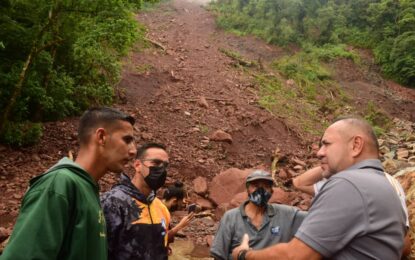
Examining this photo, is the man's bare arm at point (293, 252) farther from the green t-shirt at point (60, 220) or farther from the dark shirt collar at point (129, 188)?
the dark shirt collar at point (129, 188)

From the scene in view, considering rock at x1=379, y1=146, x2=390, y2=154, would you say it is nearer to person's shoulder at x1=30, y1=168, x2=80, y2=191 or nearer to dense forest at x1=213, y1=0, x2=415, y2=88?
dense forest at x1=213, y1=0, x2=415, y2=88

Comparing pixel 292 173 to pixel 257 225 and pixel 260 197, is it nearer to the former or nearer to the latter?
pixel 260 197

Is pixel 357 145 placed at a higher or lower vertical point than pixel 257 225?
higher

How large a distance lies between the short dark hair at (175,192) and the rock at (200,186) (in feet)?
1.73

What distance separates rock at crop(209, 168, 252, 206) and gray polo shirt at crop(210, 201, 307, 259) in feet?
20.5

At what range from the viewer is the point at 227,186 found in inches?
421

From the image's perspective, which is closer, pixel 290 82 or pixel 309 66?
pixel 290 82

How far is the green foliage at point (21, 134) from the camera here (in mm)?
10227

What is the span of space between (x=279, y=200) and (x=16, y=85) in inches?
270

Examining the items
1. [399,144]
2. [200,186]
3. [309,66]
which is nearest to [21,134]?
[200,186]

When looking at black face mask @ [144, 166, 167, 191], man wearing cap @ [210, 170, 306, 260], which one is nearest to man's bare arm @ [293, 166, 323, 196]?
man wearing cap @ [210, 170, 306, 260]

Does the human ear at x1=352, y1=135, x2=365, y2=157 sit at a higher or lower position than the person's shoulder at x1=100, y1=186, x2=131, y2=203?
higher

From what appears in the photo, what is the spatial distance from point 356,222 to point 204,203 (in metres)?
8.73

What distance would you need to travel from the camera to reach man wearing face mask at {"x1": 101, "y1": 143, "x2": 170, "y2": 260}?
3.13 m
